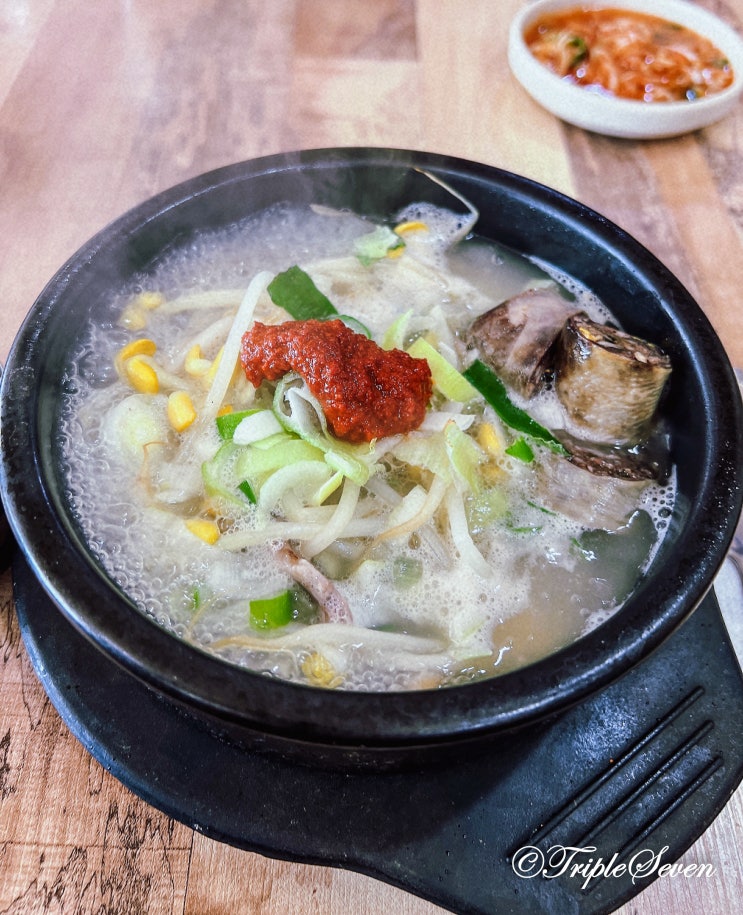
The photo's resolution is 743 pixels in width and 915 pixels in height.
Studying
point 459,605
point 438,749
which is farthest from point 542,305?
point 438,749

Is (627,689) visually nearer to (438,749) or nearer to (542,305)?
(438,749)

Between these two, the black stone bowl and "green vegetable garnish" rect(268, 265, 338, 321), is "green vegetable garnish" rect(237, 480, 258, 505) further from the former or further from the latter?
"green vegetable garnish" rect(268, 265, 338, 321)

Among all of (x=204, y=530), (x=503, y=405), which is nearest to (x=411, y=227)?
(x=503, y=405)

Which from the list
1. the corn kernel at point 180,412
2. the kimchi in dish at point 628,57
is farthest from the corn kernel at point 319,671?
the kimchi in dish at point 628,57

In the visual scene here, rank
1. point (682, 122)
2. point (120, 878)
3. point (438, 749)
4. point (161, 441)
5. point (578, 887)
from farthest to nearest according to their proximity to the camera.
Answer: point (682, 122)
point (161, 441)
point (120, 878)
point (578, 887)
point (438, 749)

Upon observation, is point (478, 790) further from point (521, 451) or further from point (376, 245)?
point (376, 245)

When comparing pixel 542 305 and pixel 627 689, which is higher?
pixel 542 305
